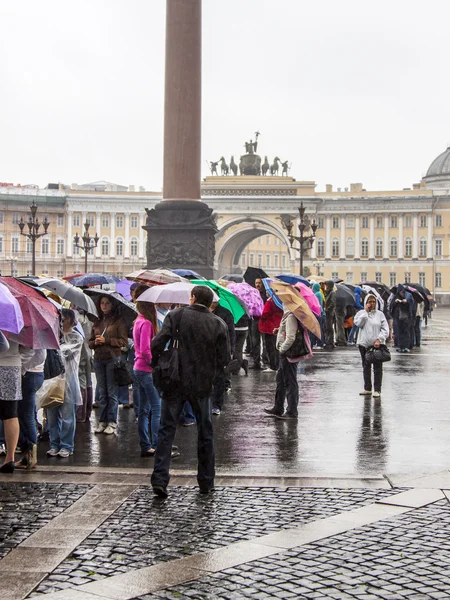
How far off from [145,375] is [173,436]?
5.46 feet

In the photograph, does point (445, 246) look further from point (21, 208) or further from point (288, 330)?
point (288, 330)

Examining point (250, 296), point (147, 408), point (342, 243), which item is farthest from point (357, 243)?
point (147, 408)

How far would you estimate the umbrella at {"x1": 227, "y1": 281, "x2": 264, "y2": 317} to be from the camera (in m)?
16.7

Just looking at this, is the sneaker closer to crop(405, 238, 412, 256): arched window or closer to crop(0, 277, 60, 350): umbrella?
crop(0, 277, 60, 350): umbrella

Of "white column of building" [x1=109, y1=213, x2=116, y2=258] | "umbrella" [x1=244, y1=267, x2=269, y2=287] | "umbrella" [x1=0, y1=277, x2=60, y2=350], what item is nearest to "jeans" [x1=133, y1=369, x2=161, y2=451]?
"umbrella" [x1=0, y1=277, x2=60, y2=350]

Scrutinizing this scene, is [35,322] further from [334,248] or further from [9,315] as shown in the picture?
[334,248]

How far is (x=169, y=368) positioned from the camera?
7730mm

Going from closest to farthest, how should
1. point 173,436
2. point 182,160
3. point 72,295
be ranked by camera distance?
point 173,436, point 72,295, point 182,160

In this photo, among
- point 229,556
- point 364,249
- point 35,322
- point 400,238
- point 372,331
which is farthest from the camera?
point 364,249

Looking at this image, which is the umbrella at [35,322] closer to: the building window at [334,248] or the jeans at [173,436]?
the jeans at [173,436]

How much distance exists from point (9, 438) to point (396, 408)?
6.00 m

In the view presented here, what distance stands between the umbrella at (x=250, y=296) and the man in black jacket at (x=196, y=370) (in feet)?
28.3

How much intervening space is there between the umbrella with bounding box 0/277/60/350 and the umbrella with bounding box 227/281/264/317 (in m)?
8.16

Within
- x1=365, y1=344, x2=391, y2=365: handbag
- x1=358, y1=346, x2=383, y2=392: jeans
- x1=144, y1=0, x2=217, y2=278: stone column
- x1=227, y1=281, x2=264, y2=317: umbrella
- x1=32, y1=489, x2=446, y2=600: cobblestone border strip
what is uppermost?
x1=144, y1=0, x2=217, y2=278: stone column
